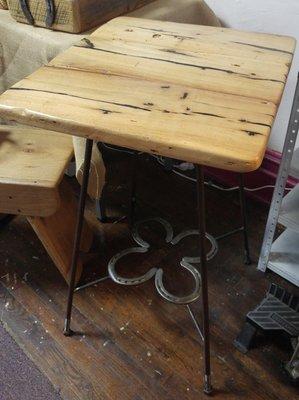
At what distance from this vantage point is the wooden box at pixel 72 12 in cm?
89

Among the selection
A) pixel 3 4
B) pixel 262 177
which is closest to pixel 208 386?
pixel 262 177

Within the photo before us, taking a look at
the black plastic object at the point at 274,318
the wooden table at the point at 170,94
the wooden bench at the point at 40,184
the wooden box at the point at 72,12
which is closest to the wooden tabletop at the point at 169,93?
the wooden table at the point at 170,94

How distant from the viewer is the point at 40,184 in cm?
86

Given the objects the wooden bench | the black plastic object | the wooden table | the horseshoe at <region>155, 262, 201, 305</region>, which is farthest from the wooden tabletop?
the horseshoe at <region>155, 262, 201, 305</region>

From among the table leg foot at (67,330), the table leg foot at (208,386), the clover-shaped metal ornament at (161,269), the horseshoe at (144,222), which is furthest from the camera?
the horseshoe at (144,222)

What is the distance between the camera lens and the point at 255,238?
3.89 feet

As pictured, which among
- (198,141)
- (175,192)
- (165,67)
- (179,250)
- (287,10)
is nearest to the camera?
(198,141)

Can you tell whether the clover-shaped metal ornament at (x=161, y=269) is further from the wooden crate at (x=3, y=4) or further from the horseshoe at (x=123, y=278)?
the wooden crate at (x=3, y=4)

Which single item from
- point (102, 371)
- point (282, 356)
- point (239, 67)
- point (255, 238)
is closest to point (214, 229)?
point (255, 238)

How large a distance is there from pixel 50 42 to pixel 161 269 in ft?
2.24

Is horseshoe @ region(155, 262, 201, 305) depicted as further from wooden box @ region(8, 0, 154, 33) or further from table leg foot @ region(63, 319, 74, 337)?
wooden box @ region(8, 0, 154, 33)

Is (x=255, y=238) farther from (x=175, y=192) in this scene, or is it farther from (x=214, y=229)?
(x=175, y=192)

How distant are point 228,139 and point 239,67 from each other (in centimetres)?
23

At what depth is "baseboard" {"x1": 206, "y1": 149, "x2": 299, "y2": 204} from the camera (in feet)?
3.99
